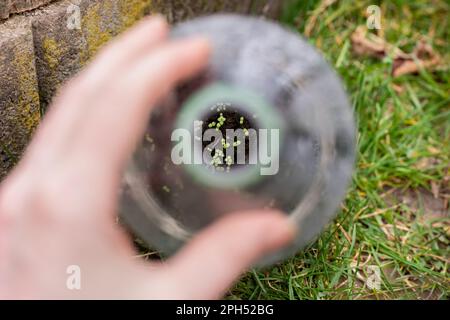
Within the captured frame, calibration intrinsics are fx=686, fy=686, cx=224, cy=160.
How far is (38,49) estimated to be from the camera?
5.35 feet

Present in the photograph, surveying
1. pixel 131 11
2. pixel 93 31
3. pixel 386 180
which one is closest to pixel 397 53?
pixel 386 180

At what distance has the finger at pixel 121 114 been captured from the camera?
2.75 feet

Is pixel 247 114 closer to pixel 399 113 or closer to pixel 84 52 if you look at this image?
pixel 84 52

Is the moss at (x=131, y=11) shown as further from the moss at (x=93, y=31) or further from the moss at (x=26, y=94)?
the moss at (x=26, y=94)

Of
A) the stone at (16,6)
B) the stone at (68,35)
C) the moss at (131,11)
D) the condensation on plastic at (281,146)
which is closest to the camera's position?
the condensation on plastic at (281,146)

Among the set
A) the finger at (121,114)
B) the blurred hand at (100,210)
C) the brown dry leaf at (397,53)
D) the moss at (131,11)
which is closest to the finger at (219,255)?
the blurred hand at (100,210)

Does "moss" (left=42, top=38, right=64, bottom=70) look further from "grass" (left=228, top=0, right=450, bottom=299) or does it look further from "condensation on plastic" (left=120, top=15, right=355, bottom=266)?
"grass" (left=228, top=0, right=450, bottom=299)

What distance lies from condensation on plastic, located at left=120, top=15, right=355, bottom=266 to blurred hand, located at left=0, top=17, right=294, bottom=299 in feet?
0.65

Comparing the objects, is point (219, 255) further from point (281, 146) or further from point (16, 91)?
point (16, 91)

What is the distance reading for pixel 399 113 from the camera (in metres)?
2.34

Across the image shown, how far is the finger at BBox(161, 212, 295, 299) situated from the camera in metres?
0.90

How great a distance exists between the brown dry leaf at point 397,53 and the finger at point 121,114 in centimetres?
179

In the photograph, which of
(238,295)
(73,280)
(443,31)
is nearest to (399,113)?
(443,31)

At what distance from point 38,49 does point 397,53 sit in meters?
1.44
